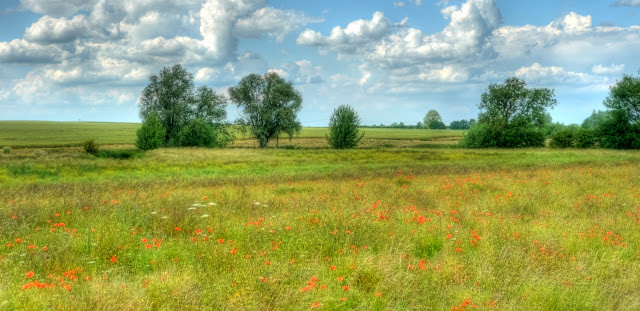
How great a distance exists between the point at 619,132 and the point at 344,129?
131ft

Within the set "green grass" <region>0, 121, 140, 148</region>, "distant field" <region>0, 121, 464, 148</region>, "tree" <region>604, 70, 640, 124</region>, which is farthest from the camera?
"distant field" <region>0, 121, 464, 148</region>

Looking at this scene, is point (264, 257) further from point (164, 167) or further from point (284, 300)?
point (164, 167)

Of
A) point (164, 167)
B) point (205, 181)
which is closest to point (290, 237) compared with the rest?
point (205, 181)

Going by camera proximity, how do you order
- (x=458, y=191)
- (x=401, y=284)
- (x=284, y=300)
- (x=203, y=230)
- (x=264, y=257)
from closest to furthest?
1. (x=284, y=300)
2. (x=401, y=284)
3. (x=264, y=257)
4. (x=203, y=230)
5. (x=458, y=191)

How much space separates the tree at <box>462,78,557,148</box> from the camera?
66562 millimetres

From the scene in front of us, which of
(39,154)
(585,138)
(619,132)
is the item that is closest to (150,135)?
(39,154)

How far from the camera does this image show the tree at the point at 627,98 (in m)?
57.8

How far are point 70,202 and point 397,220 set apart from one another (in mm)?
8715

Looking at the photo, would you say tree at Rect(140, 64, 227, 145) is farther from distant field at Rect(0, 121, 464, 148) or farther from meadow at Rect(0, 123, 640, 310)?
meadow at Rect(0, 123, 640, 310)

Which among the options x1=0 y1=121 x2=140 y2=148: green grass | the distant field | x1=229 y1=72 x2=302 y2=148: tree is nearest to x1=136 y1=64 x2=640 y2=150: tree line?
x1=229 y1=72 x2=302 y2=148: tree

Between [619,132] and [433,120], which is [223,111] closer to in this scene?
[619,132]

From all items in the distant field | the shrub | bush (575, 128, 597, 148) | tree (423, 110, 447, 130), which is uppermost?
tree (423, 110, 447, 130)

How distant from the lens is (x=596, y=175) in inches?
760

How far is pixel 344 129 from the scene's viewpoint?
70.9 metres
